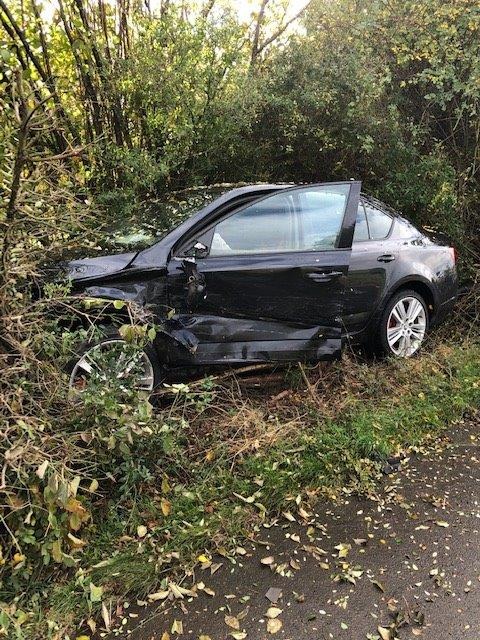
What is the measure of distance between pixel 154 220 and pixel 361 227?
173cm

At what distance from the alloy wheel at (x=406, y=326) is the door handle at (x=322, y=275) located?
90cm

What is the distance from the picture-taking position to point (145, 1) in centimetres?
683

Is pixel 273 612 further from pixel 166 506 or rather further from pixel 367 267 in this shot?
pixel 367 267

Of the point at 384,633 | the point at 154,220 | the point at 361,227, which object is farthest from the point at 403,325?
the point at 384,633

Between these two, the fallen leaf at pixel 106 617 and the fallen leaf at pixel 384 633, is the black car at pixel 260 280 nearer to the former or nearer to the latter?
the fallen leaf at pixel 106 617

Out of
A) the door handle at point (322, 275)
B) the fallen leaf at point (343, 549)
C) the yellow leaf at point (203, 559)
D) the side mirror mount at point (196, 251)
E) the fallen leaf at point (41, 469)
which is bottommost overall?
the fallen leaf at point (343, 549)

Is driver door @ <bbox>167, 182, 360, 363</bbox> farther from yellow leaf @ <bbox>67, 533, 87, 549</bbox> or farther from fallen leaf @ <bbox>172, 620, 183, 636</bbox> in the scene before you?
fallen leaf @ <bbox>172, 620, 183, 636</bbox>

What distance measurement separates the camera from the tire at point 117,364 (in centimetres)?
332

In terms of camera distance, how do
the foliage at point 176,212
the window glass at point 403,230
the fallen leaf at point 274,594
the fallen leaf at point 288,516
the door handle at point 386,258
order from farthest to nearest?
1. the window glass at point 403,230
2. the door handle at point 386,258
3. the fallen leaf at point 288,516
4. the foliage at point 176,212
5. the fallen leaf at point 274,594

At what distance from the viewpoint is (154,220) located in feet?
14.2

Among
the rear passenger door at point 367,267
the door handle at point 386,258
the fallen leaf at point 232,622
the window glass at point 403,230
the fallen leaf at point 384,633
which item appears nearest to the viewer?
the fallen leaf at point 384,633

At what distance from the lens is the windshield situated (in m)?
4.01

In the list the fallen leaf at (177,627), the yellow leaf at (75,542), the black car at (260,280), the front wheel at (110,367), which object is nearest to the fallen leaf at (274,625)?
the fallen leaf at (177,627)

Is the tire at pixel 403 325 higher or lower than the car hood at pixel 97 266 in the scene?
lower
